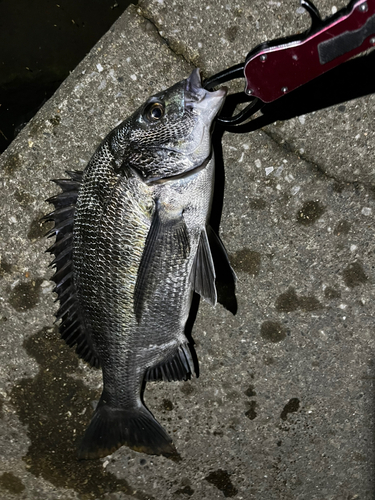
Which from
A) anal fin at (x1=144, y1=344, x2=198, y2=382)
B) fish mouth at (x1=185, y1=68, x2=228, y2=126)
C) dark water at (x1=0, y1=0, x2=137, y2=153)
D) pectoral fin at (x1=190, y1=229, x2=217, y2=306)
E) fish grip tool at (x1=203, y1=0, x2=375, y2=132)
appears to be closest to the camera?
fish grip tool at (x1=203, y1=0, x2=375, y2=132)

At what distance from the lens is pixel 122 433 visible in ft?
7.13

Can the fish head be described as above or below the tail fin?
above

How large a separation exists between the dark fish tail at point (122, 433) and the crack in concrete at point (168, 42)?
2133 mm

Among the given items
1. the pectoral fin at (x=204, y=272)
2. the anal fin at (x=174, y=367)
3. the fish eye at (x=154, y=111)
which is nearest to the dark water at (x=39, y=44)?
the fish eye at (x=154, y=111)

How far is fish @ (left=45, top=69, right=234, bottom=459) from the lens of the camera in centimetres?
172

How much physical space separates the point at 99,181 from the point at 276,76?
0.98 m

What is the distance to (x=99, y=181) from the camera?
181 centimetres

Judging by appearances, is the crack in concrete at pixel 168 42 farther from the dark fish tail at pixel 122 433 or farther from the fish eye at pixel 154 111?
the dark fish tail at pixel 122 433

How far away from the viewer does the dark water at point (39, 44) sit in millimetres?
2549

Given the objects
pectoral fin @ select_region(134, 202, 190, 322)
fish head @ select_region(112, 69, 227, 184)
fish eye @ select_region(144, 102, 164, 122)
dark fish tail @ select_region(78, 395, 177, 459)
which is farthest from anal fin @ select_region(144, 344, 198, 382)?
fish eye @ select_region(144, 102, 164, 122)

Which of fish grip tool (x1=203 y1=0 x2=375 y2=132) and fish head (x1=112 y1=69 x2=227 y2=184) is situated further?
fish head (x1=112 y1=69 x2=227 y2=184)

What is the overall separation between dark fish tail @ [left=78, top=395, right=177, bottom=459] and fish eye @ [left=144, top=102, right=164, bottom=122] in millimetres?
1647

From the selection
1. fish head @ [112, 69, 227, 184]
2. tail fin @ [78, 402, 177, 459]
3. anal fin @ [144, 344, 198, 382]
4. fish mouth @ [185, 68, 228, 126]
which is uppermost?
fish mouth @ [185, 68, 228, 126]

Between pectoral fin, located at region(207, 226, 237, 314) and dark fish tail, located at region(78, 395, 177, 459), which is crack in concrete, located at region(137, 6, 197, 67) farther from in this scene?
dark fish tail, located at region(78, 395, 177, 459)
